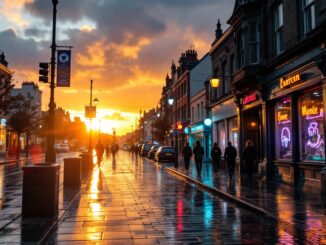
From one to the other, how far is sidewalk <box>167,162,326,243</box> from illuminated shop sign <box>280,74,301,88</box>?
4.09 metres

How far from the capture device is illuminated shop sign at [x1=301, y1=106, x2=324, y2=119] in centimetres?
1575

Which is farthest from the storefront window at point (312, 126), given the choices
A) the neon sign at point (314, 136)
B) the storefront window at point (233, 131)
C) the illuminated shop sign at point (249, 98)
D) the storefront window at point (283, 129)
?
the storefront window at point (233, 131)

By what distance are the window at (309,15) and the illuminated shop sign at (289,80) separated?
177cm

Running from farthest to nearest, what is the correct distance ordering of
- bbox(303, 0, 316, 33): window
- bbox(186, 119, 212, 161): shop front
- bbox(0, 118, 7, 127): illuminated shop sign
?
1. bbox(0, 118, 7, 127): illuminated shop sign
2. bbox(186, 119, 212, 161): shop front
3. bbox(303, 0, 316, 33): window

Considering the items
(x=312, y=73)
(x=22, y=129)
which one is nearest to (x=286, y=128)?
(x=312, y=73)

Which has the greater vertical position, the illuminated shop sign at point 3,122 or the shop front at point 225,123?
the illuminated shop sign at point 3,122

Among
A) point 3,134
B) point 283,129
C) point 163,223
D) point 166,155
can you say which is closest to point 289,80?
point 283,129

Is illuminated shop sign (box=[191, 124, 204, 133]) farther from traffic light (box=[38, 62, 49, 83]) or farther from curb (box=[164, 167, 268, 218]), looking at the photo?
traffic light (box=[38, 62, 49, 83])

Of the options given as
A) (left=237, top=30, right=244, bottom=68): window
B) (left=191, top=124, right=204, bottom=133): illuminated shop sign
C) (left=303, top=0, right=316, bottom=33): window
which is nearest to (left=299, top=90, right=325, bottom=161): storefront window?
(left=303, top=0, right=316, bottom=33): window

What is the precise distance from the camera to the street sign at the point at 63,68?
16.3 m

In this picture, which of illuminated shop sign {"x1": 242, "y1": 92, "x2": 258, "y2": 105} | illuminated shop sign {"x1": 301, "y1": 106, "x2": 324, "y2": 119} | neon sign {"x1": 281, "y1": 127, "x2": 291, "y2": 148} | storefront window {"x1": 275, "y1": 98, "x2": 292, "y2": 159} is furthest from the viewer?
illuminated shop sign {"x1": 242, "y1": 92, "x2": 258, "y2": 105}

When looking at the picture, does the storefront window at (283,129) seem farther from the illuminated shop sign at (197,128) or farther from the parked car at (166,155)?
the parked car at (166,155)

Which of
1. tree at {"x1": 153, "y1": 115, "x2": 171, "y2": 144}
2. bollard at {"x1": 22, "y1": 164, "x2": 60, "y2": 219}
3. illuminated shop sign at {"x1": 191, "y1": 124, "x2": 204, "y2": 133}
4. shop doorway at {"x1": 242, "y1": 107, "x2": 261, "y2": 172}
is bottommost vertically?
bollard at {"x1": 22, "y1": 164, "x2": 60, "y2": 219}

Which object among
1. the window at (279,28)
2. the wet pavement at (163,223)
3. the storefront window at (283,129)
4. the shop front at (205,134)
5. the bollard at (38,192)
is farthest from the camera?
the shop front at (205,134)
